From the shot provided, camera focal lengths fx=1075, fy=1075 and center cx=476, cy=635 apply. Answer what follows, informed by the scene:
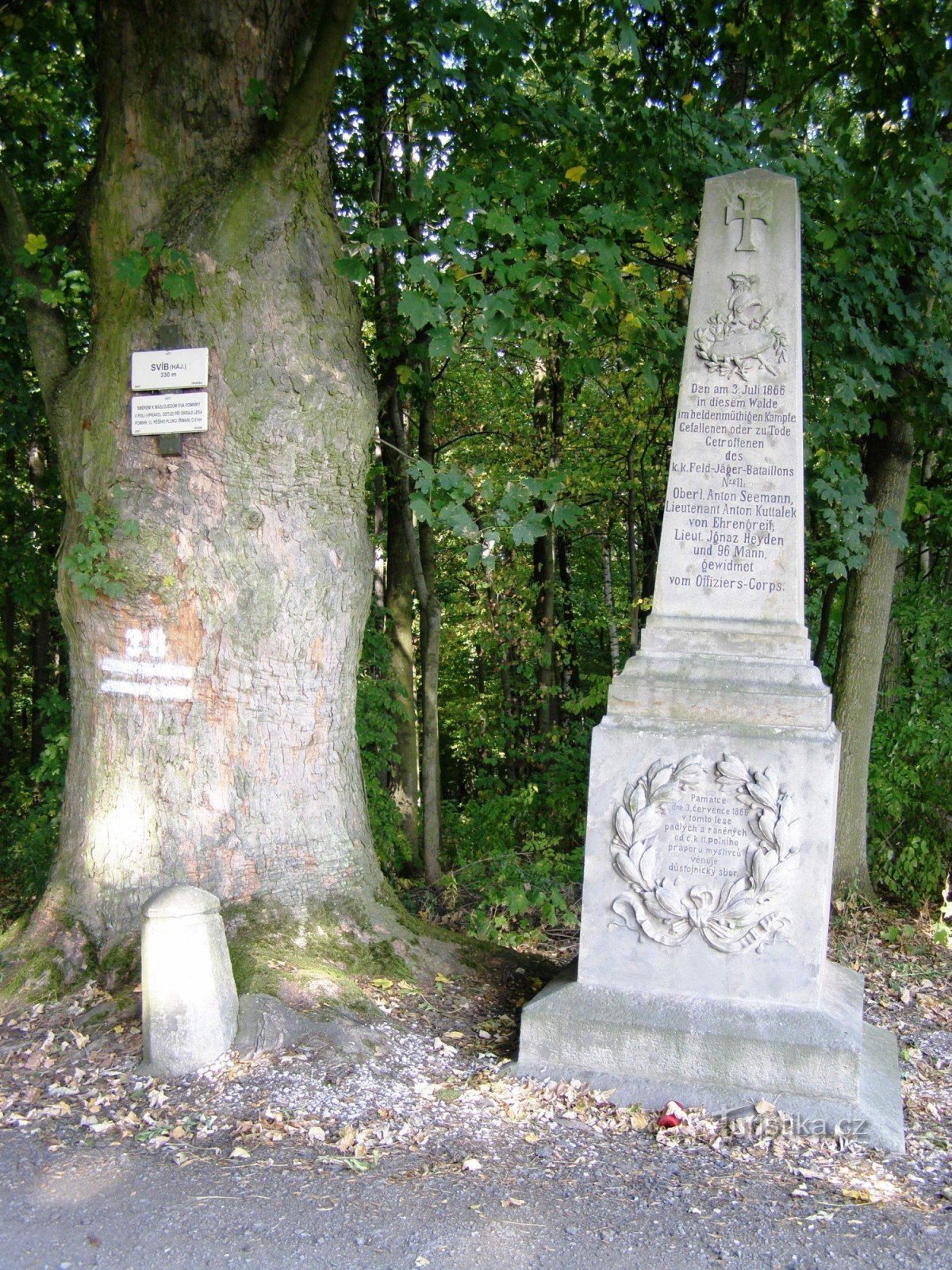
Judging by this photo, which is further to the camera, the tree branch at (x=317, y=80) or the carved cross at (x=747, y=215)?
the tree branch at (x=317, y=80)

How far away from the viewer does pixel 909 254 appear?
6.78 metres

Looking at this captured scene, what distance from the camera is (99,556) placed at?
481cm

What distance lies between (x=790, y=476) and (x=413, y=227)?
475 cm

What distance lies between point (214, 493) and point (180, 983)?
2147 millimetres

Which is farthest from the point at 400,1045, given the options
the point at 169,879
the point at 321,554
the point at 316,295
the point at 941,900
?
the point at 941,900

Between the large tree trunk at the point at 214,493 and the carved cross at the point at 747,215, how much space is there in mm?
1897

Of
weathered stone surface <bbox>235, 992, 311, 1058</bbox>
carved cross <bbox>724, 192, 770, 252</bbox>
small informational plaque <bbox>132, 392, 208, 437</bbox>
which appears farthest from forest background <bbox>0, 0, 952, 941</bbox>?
weathered stone surface <bbox>235, 992, 311, 1058</bbox>

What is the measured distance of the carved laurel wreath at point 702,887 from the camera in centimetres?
424

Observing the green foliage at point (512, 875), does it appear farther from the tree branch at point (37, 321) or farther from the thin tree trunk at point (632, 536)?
the tree branch at point (37, 321)

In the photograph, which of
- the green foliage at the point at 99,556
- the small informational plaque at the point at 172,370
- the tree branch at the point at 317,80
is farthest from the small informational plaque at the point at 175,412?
the tree branch at the point at 317,80

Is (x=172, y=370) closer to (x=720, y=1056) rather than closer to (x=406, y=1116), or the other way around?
(x=406, y=1116)

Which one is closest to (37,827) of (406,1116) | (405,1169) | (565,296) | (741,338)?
(406,1116)

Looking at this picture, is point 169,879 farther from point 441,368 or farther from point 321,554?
point 441,368

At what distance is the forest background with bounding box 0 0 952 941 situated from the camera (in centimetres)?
568
